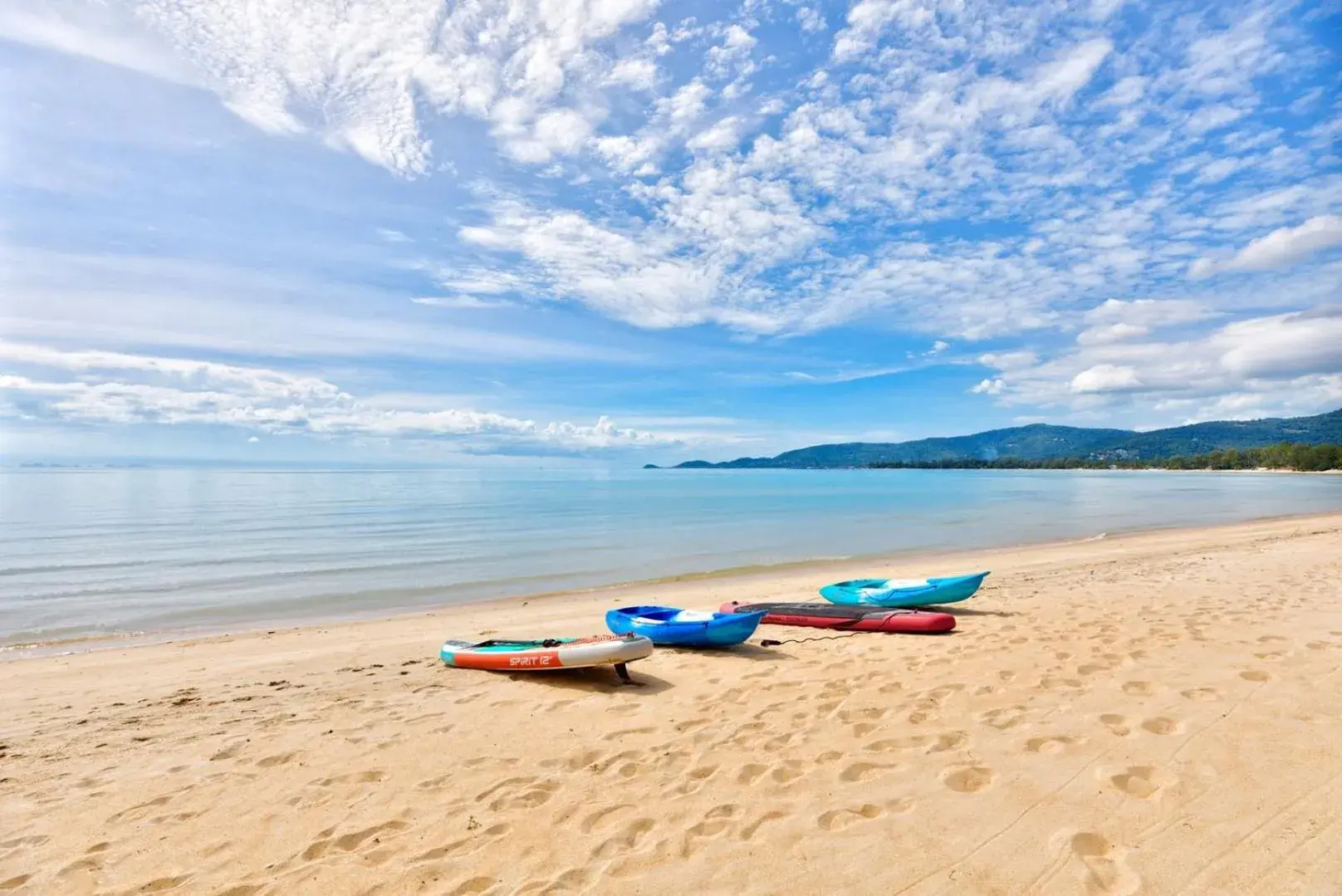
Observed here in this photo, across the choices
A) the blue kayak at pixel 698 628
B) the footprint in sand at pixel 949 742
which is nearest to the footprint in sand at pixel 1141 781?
the footprint in sand at pixel 949 742

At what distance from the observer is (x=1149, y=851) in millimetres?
3807

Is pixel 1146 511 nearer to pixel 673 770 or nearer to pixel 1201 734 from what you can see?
pixel 1201 734

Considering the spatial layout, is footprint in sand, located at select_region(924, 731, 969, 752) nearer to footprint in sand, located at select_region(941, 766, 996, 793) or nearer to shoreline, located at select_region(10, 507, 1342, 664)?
footprint in sand, located at select_region(941, 766, 996, 793)

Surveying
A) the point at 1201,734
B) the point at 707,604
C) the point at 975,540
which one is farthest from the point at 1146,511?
the point at 1201,734

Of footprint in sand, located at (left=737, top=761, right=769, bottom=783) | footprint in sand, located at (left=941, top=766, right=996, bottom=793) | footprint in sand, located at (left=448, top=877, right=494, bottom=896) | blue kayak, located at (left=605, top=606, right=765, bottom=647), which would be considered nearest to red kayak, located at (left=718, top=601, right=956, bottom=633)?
blue kayak, located at (left=605, top=606, right=765, bottom=647)

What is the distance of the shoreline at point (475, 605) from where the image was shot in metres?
12.7

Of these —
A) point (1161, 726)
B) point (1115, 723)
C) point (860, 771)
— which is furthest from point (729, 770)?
point (1161, 726)

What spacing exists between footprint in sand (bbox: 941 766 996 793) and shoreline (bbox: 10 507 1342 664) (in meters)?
10.0

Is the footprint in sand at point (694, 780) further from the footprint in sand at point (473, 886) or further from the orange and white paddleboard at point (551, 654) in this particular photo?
the orange and white paddleboard at point (551, 654)

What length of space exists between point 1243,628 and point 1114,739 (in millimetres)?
5218

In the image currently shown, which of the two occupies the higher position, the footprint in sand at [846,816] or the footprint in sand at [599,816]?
the footprint in sand at [846,816]

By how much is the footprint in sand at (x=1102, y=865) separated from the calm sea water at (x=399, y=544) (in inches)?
609

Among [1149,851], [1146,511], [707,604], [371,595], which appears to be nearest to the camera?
[1149,851]

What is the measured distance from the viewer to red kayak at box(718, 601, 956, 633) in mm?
10070
